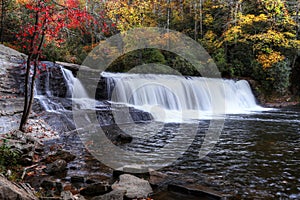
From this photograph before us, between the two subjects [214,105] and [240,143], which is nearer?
[240,143]

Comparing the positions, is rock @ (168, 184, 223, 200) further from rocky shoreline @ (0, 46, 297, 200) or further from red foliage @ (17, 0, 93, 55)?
red foliage @ (17, 0, 93, 55)

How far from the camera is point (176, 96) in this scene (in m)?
15.0

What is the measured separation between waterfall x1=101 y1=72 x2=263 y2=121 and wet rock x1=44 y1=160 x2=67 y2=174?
7.29 metres

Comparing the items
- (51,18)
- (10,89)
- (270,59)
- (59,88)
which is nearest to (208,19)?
(270,59)

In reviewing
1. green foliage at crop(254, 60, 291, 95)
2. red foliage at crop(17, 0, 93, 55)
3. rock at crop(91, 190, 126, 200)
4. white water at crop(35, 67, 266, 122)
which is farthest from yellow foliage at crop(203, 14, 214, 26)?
rock at crop(91, 190, 126, 200)

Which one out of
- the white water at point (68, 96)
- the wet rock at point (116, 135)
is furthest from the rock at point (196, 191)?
the white water at point (68, 96)

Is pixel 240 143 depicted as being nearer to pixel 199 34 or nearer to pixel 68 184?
pixel 68 184

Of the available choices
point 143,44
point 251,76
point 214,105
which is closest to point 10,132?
point 214,105

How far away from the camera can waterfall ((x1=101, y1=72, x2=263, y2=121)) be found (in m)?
13.6

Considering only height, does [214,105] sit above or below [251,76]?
below

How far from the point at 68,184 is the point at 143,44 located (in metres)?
20.0

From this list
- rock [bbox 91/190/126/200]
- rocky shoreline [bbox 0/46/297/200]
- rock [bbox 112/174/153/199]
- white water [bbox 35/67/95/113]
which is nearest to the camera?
rock [bbox 91/190/126/200]

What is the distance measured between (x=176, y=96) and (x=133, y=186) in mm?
11317

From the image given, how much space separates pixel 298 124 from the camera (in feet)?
35.1
